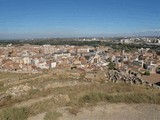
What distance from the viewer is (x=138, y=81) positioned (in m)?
15.3

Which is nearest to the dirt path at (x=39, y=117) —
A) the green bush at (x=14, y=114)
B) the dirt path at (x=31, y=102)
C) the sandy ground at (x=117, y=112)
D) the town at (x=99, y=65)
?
the green bush at (x=14, y=114)

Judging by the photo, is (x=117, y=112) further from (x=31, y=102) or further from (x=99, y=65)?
(x=99, y=65)

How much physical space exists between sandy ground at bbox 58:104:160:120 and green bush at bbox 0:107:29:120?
59.9 inches

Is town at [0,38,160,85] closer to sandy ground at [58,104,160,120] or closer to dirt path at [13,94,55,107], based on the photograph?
sandy ground at [58,104,160,120]

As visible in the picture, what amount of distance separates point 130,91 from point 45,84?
5094 millimetres

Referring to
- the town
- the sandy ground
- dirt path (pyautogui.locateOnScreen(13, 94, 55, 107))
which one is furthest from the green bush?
the town

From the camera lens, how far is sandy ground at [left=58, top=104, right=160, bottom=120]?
8.99m

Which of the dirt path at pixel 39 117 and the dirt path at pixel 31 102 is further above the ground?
the dirt path at pixel 31 102

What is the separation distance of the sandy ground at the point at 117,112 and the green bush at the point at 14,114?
152 cm

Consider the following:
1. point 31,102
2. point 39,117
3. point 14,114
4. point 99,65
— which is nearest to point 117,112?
point 39,117

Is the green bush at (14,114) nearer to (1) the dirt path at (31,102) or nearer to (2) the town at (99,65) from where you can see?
(1) the dirt path at (31,102)

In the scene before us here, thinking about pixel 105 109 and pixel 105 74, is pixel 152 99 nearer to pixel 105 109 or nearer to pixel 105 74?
pixel 105 109

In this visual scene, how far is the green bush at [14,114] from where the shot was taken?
329 inches

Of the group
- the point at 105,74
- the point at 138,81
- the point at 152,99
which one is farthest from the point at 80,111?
the point at 105,74
